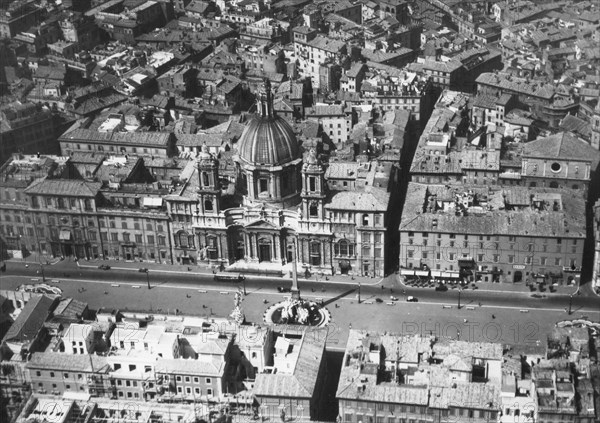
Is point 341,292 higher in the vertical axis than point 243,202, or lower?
lower

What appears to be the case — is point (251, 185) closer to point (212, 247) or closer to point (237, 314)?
point (212, 247)

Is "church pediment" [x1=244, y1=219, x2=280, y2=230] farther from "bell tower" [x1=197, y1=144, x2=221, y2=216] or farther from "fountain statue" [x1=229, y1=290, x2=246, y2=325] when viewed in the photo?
"fountain statue" [x1=229, y1=290, x2=246, y2=325]

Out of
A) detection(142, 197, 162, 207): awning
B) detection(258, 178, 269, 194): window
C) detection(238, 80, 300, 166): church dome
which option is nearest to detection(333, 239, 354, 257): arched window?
detection(258, 178, 269, 194): window

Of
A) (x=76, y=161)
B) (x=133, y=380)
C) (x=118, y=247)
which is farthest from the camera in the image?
(x=76, y=161)

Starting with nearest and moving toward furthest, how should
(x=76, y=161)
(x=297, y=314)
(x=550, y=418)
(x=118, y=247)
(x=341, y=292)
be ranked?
(x=550, y=418), (x=297, y=314), (x=341, y=292), (x=118, y=247), (x=76, y=161)

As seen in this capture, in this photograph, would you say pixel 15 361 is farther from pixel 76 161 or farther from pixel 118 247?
pixel 76 161

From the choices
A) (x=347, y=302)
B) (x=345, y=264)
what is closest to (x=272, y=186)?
(x=345, y=264)

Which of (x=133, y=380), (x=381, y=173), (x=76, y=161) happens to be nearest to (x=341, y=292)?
(x=381, y=173)
